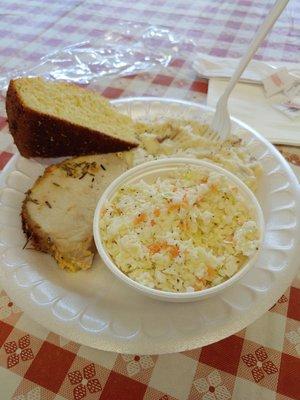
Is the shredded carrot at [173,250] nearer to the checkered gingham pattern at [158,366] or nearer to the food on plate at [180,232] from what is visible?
the food on plate at [180,232]

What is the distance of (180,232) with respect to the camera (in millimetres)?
1155

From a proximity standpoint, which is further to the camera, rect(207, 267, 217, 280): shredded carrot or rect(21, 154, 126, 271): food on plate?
rect(21, 154, 126, 271): food on plate

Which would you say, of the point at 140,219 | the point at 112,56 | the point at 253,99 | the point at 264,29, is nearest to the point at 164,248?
the point at 140,219

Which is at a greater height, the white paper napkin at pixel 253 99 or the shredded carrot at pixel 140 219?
the shredded carrot at pixel 140 219

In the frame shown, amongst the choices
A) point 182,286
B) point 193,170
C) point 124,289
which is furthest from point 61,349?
point 193,170

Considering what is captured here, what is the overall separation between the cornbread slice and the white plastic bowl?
254 millimetres

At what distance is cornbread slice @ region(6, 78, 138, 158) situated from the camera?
1.52 m

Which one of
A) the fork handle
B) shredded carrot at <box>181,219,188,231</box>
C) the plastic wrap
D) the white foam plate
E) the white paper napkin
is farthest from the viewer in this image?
the plastic wrap

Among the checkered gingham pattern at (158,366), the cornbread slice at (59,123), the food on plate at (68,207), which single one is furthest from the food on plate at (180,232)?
the cornbread slice at (59,123)

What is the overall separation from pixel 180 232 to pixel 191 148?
0.50 meters

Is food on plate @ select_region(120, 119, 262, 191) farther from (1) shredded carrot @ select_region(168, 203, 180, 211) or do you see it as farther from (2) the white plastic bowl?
(1) shredded carrot @ select_region(168, 203, 180, 211)

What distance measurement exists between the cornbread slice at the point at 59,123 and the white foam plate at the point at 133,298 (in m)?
0.24

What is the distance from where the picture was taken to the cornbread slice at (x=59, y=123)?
1.52m

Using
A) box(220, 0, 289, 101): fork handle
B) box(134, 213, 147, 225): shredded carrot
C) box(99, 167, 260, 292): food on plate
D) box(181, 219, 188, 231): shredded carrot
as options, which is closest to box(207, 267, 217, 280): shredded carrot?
box(99, 167, 260, 292): food on plate
